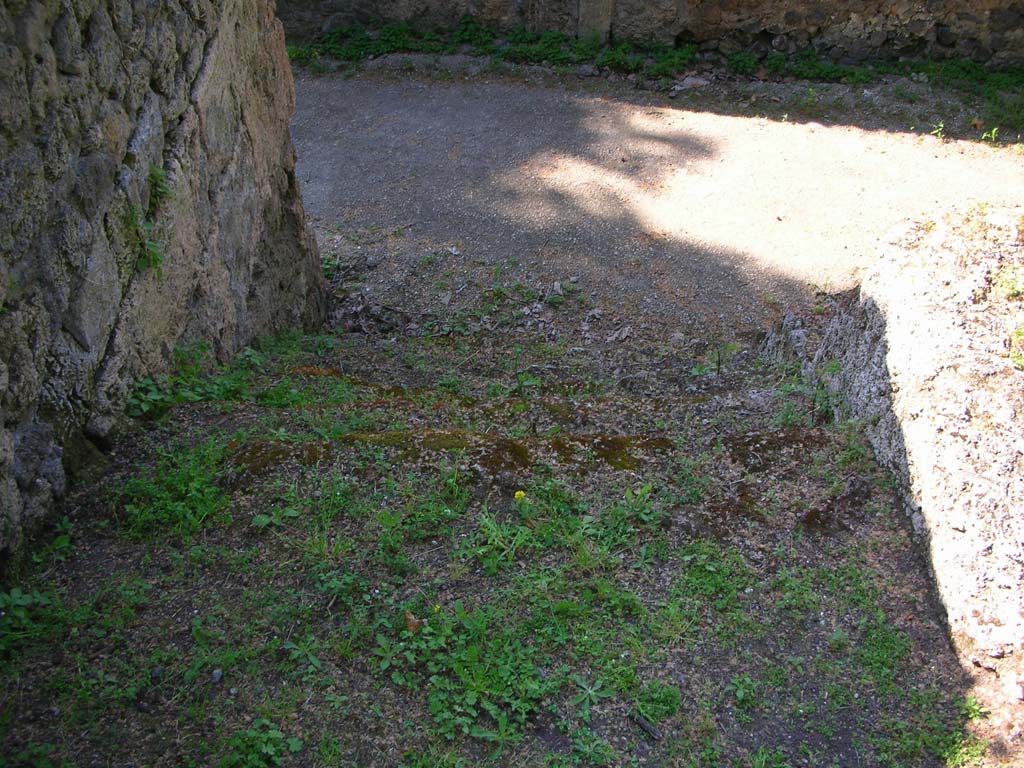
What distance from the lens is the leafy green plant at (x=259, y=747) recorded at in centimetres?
212

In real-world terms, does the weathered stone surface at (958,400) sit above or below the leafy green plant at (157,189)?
below

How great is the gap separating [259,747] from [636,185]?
6.44m

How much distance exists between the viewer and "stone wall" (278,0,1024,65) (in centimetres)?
877

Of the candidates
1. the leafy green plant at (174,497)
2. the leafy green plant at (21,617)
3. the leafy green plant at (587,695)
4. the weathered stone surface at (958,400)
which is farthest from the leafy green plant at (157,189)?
the weathered stone surface at (958,400)

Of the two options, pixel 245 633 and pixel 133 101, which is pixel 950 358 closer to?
pixel 245 633

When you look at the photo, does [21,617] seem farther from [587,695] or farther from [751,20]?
[751,20]

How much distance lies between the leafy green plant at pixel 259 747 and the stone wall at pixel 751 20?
883cm

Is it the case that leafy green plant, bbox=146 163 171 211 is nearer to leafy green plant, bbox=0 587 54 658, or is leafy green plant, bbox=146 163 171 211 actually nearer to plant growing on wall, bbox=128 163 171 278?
plant growing on wall, bbox=128 163 171 278

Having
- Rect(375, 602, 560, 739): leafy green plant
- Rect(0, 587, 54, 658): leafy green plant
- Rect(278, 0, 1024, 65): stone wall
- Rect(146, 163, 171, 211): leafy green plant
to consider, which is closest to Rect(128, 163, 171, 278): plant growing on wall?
Rect(146, 163, 171, 211): leafy green plant

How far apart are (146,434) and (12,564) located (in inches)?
30.4

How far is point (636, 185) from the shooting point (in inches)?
305

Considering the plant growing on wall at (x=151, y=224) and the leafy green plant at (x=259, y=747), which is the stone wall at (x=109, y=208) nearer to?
the plant growing on wall at (x=151, y=224)

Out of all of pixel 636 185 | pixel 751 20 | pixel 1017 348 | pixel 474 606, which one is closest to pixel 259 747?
pixel 474 606

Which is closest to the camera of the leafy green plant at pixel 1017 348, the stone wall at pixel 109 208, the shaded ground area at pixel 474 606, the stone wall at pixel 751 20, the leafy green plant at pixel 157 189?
the shaded ground area at pixel 474 606
